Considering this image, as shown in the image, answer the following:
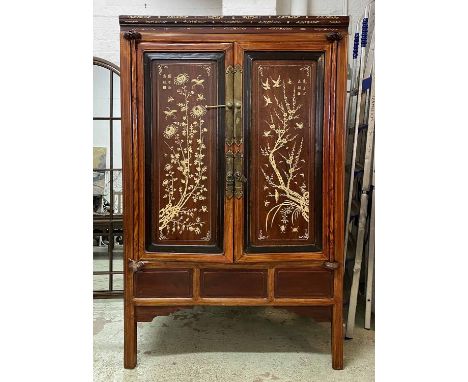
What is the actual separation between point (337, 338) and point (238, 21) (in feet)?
5.38

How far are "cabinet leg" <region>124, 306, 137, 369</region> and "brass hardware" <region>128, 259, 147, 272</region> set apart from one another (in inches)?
7.8

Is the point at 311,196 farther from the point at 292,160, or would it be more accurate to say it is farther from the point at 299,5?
the point at 299,5

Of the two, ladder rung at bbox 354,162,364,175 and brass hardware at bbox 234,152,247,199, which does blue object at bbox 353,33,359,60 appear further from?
brass hardware at bbox 234,152,247,199

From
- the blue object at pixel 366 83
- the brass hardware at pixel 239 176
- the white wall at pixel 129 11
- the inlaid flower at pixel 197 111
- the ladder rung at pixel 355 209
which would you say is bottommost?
the ladder rung at pixel 355 209

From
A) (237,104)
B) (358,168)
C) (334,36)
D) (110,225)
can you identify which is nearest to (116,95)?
(110,225)

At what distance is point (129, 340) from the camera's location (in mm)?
2182

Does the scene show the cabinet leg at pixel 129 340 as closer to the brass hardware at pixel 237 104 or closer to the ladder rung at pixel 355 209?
the brass hardware at pixel 237 104

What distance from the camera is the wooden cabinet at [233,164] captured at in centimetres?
213

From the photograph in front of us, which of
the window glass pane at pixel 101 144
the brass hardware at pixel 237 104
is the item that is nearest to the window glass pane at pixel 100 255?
the window glass pane at pixel 101 144

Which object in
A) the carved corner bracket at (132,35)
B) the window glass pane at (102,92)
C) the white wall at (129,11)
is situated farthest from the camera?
the white wall at (129,11)

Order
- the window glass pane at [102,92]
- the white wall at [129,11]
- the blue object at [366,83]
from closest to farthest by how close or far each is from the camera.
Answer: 1. the blue object at [366,83]
2. the window glass pane at [102,92]
3. the white wall at [129,11]

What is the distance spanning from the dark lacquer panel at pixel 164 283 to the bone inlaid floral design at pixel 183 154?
0.58 ft

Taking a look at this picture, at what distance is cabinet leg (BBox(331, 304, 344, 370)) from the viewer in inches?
85.8
